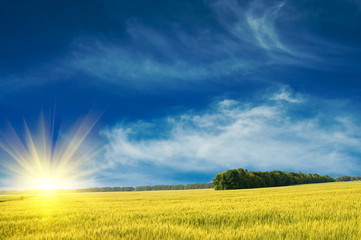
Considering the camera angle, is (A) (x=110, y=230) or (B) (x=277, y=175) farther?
(B) (x=277, y=175)

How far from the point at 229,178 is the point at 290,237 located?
3615 inches

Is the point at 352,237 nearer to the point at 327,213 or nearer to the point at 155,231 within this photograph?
the point at 327,213

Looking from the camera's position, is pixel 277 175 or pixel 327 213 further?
pixel 277 175

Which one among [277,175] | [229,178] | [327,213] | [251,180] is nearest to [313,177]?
[277,175]

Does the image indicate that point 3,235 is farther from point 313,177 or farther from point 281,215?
point 313,177

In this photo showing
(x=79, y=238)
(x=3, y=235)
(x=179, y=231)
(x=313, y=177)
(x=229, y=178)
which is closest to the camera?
(x=79, y=238)

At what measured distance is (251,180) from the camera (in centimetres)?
9656

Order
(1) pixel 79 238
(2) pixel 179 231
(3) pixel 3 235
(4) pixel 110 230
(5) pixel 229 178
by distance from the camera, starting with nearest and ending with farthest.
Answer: (1) pixel 79 238
(2) pixel 179 231
(4) pixel 110 230
(3) pixel 3 235
(5) pixel 229 178

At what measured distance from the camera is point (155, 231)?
20.1ft

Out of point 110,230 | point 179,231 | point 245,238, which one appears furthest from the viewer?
point 110,230

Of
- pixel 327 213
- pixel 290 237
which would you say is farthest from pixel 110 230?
pixel 327 213

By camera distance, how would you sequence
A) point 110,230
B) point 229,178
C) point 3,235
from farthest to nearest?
point 229,178 < point 3,235 < point 110,230

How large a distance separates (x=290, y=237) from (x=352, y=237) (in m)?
1.49

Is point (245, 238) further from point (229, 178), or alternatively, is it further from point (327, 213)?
point (229, 178)
